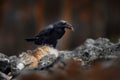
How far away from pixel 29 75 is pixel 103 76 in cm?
6

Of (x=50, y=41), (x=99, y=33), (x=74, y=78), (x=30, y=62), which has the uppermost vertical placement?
(x=99, y=33)

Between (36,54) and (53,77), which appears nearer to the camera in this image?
(53,77)

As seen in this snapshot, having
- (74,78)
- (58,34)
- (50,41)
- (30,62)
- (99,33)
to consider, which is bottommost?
(74,78)

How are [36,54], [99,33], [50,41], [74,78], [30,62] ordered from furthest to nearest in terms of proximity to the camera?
[99,33] → [50,41] → [36,54] → [30,62] → [74,78]

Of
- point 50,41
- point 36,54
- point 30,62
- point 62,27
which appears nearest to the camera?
point 30,62

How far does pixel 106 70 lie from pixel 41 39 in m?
1.58

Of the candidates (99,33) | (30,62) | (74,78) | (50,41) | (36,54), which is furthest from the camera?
(99,33)

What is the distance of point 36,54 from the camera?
1144 mm

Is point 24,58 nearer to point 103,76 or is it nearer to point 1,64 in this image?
point 1,64

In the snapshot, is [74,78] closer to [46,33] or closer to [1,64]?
[1,64]

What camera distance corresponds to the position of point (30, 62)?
1.04 m

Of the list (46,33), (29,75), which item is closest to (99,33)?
(46,33)

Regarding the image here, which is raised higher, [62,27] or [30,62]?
[62,27]

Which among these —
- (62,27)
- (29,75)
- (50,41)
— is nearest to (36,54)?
(50,41)
